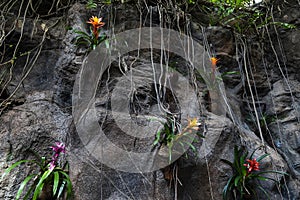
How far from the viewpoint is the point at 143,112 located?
1729mm

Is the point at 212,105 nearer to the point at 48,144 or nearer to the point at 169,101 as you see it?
the point at 169,101

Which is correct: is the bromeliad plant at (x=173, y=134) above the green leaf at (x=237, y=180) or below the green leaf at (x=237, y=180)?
above

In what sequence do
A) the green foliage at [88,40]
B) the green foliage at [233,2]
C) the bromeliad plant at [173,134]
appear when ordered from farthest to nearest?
the green foliage at [233,2] < the green foliage at [88,40] < the bromeliad plant at [173,134]

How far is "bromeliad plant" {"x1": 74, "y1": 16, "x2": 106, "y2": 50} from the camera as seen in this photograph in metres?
1.66

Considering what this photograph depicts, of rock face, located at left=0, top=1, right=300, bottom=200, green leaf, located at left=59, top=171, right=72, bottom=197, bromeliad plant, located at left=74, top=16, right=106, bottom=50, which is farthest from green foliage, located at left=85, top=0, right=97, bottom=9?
green leaf, located at left=59, top=171, right=72, bottom=197

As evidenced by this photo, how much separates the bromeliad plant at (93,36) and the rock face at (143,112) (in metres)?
0.08

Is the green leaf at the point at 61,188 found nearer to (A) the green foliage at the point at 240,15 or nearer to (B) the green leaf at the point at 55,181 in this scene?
(B) the green leaf at the point at 55,181

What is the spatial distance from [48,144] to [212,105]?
4.30 feet

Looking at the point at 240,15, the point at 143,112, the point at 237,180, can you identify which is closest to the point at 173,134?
the point at 143,112

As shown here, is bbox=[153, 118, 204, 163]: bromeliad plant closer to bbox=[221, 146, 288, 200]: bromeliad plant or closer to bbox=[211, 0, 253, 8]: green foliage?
bbox=[221, 146, 288, 200]: bromeliad plant

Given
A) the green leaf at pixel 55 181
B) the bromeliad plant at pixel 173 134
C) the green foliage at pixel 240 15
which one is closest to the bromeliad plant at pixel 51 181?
the green leaf at pixel 55 181

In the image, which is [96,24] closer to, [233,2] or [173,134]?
[173,134]

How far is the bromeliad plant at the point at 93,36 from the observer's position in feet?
5.43

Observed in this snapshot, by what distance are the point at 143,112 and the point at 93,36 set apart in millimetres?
686
